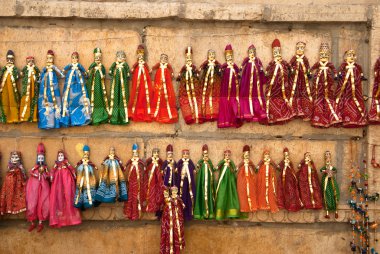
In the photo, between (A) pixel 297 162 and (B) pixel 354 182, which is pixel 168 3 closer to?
(A) pixel 297 162

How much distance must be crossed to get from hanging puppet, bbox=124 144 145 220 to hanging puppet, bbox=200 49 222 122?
2.38 feet

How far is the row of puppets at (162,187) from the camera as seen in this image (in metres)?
4.15

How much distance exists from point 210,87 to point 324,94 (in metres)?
1.02

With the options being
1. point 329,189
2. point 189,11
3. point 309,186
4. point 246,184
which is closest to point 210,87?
point 189,11

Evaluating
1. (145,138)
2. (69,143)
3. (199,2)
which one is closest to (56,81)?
(69,143)

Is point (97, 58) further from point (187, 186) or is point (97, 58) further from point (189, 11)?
point (187, 186)

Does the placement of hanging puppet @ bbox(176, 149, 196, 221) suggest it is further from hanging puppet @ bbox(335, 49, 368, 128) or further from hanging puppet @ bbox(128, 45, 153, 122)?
hanging puppet @ bbox(335, 49, 368, 128)

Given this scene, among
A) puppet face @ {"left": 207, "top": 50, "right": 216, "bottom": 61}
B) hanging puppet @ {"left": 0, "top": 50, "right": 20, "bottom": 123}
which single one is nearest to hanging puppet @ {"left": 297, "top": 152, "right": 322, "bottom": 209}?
puppet face @ {"left": 207, "top": 50, "right": 216, "bottom": 61}

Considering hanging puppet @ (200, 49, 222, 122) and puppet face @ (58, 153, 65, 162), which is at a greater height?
hanging puppet @ (200, 49, 222, 122)

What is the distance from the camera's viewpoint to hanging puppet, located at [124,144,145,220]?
4180 mm

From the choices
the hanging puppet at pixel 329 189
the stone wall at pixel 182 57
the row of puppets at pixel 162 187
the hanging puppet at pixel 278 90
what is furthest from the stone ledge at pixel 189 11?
the hanging puppet at pixel 329 189

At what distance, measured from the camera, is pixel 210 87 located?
4.23m

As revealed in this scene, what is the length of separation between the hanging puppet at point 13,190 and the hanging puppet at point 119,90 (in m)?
0.95

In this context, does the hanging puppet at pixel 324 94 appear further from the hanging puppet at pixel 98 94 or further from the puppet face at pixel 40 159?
the puppet face at pixel 40 159
